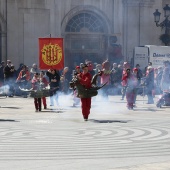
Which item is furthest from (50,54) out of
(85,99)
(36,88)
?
(85,99)

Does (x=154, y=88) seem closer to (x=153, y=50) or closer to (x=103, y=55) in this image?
(x=153, y=50)

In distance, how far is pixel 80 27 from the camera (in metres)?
37.1

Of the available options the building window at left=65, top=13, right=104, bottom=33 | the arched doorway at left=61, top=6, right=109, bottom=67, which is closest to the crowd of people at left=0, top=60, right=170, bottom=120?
the arched doorway at left=61, top=6, right=109, bottom=67

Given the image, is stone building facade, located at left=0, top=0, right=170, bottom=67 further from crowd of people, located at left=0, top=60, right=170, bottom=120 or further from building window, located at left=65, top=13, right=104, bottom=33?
crowd of people, located at left=0, top=60, right=170, bottom=120

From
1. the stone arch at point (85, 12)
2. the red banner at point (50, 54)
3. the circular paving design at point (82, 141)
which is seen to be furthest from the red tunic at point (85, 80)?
the stone arch at point (85, 12)

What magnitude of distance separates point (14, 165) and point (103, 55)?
2694cm

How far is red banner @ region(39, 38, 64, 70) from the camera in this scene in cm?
2909

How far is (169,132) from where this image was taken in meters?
15.2

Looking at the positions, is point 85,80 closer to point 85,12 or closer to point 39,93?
point 39,93

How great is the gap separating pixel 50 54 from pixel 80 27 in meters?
8.25

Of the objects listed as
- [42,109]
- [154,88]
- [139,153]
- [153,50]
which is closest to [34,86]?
[42,109]

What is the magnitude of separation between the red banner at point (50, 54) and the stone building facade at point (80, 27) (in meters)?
6.10

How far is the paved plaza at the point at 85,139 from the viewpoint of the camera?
36.1 ft

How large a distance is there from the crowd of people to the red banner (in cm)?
66
